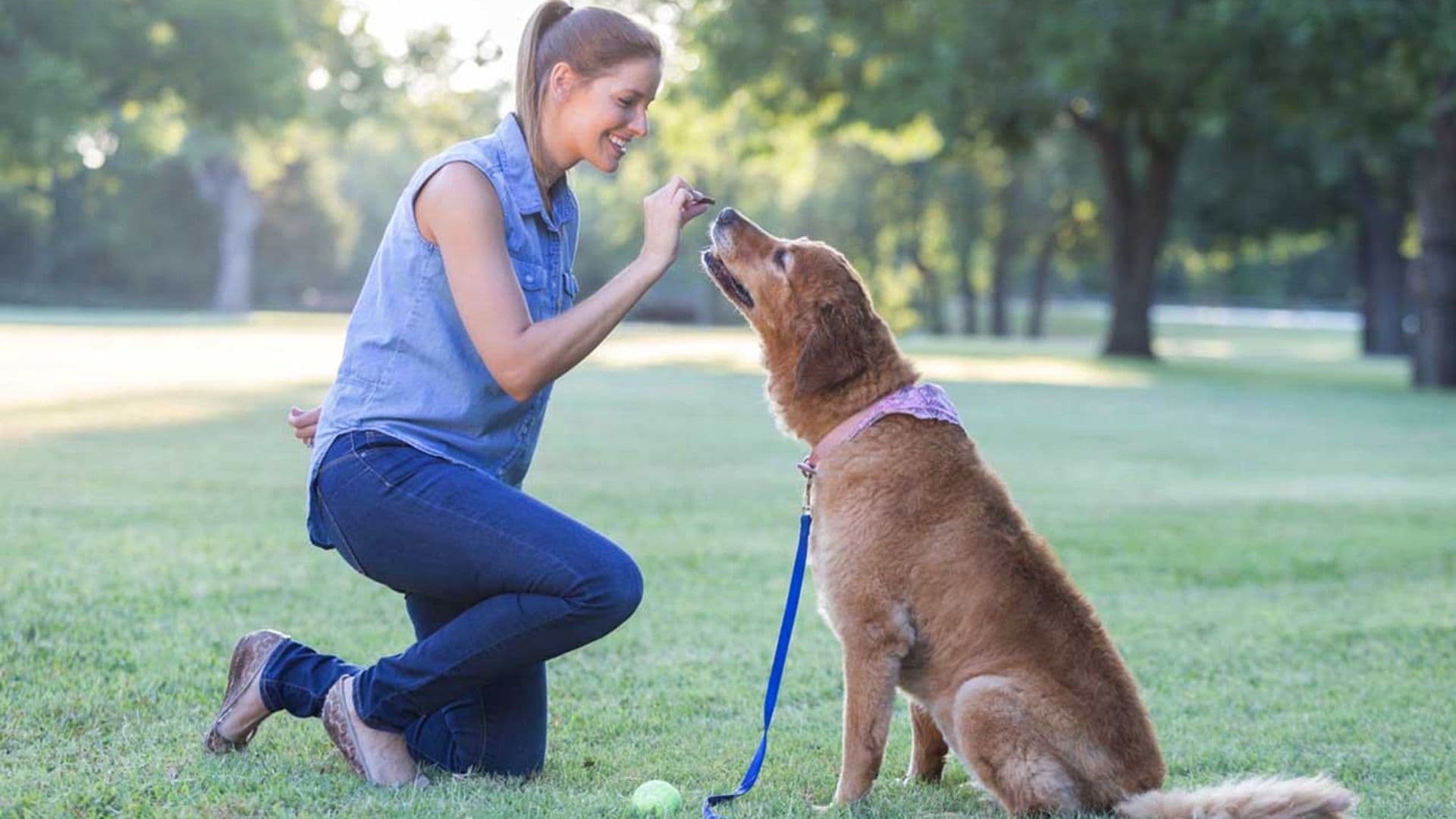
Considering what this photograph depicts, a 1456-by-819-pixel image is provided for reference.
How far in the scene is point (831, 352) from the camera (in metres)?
4.61

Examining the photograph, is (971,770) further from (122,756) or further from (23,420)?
(23,420)

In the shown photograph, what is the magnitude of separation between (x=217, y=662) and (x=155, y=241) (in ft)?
198

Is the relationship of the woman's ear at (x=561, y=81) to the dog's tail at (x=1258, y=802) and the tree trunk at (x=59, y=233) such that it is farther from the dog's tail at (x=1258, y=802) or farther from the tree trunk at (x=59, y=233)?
the tree trunk at (x=59, y=233)

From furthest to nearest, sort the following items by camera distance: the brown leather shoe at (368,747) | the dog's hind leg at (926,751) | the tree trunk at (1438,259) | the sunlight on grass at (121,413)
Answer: the tree trunk at (1438,259) → the sunlight on grass at (121,413) → the dog's hind leg at (926,751) → the brown leather shoe at (368,747)

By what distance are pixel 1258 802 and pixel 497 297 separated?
2382 mm

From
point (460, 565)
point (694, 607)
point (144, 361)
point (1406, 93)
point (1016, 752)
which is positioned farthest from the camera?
point (1406, 93)

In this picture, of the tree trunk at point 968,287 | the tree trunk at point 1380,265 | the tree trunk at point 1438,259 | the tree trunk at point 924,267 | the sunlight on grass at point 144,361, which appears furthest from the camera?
the tree trunk at point 968,287

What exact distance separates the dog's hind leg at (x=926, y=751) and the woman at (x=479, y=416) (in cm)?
109

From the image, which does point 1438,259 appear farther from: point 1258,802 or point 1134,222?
point 1258,802

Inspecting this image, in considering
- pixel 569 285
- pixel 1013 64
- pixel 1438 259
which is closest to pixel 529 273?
pixel 569 285

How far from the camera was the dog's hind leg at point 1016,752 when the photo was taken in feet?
13.4

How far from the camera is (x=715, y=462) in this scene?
14078 millimetres

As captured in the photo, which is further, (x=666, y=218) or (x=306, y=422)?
(x=306, y=422)

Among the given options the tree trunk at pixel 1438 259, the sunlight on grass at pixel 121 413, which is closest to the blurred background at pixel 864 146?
the tree trunk at pixel 1438 259
